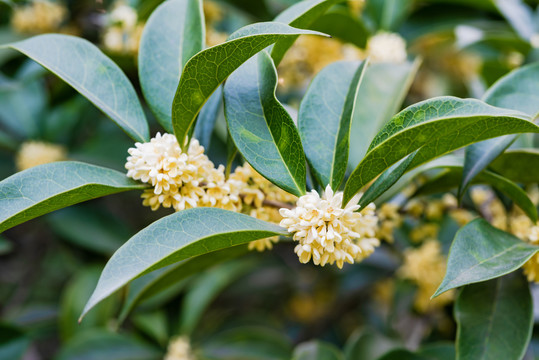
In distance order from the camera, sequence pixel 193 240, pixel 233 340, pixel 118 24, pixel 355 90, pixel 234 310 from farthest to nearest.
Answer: pixel 234 310, pixel 233 340, pixel 118 24, pixel 355 90, pixel 193 240

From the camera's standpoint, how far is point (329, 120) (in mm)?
849

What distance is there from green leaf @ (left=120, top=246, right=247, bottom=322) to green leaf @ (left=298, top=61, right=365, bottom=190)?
0.83 feet

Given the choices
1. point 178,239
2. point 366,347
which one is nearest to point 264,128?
point 178,239

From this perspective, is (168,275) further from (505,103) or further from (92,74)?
(505,103)

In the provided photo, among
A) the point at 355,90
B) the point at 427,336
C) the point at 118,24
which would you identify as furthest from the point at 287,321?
the point at 355,90

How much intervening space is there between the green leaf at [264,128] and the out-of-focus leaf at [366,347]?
66 cm

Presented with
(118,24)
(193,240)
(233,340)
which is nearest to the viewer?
(193,240)

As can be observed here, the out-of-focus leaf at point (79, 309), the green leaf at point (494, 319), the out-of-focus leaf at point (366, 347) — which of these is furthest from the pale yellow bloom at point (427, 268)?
the out-of-focus leaf at point (79, 309)

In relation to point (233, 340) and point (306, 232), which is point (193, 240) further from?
point (233, 340)

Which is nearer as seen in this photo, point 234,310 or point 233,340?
point 233,340

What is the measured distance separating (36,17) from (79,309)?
964 millimetres

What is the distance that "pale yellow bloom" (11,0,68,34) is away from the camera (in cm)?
166

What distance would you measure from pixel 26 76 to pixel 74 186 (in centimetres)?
91

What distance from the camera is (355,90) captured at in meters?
0.80
